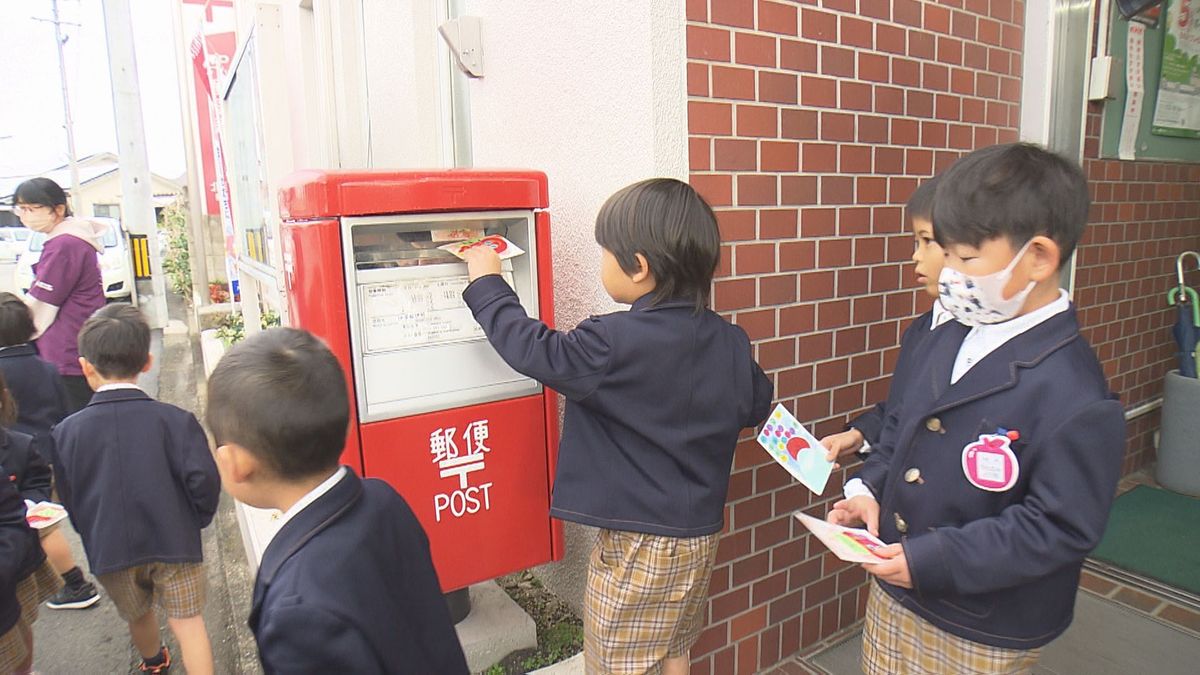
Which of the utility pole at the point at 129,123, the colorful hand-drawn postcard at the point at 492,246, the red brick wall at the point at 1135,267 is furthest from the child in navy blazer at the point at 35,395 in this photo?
the utility pole at the point at 129,123

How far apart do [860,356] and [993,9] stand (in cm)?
159

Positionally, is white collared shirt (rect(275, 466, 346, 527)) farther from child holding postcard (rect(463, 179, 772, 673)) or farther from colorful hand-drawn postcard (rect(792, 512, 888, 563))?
colorful hand-drawn postcard (rect(792, 512, 888, 563))

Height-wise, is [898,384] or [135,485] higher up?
[898,384]

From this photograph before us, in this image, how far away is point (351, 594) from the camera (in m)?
1.21

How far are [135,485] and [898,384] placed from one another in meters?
2.37

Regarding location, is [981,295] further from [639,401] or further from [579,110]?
[579,110]

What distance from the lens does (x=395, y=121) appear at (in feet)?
14.8

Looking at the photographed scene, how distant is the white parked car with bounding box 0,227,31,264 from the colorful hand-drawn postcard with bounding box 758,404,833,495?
730 inches

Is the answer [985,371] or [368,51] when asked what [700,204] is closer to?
[985,371]

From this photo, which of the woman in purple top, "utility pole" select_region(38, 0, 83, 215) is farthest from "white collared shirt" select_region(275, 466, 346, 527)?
"utility pole" select_region(38, 0, 83, 215)

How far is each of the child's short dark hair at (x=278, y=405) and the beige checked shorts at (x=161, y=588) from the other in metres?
1.60

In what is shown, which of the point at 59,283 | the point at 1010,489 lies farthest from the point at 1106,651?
the point at 59,283

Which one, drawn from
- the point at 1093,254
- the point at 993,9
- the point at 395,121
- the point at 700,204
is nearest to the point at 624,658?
the point at 700,204

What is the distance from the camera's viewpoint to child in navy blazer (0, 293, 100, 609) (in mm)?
3389
